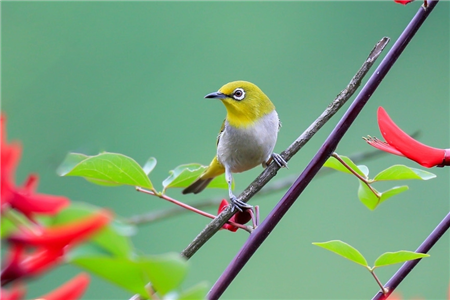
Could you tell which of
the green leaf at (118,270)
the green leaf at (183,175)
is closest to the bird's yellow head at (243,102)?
the green leaf at (183,175)

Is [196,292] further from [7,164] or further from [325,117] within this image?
[325,117]

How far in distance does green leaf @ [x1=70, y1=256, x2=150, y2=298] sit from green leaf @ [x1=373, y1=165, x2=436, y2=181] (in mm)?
394

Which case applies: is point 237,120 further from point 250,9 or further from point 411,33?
point 250,9

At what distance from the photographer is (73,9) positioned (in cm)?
422

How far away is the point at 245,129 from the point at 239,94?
0.10m

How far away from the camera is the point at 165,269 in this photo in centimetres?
22

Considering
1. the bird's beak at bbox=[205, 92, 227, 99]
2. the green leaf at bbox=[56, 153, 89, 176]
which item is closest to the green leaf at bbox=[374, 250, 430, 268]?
the green leaf at bbox=[56, 153, 89, 176]

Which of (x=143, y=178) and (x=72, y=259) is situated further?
(x=143, y=178)

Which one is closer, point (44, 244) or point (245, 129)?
point (44, 244)

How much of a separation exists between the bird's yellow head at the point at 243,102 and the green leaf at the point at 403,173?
829 mm

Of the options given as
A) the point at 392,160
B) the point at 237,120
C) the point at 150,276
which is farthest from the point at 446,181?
the point at 150,276

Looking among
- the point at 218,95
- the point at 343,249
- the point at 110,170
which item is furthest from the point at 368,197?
the point at 218,95

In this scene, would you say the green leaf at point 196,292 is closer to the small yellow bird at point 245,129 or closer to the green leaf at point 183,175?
the green leaf at point 183,175

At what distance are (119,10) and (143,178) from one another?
11.9ft
